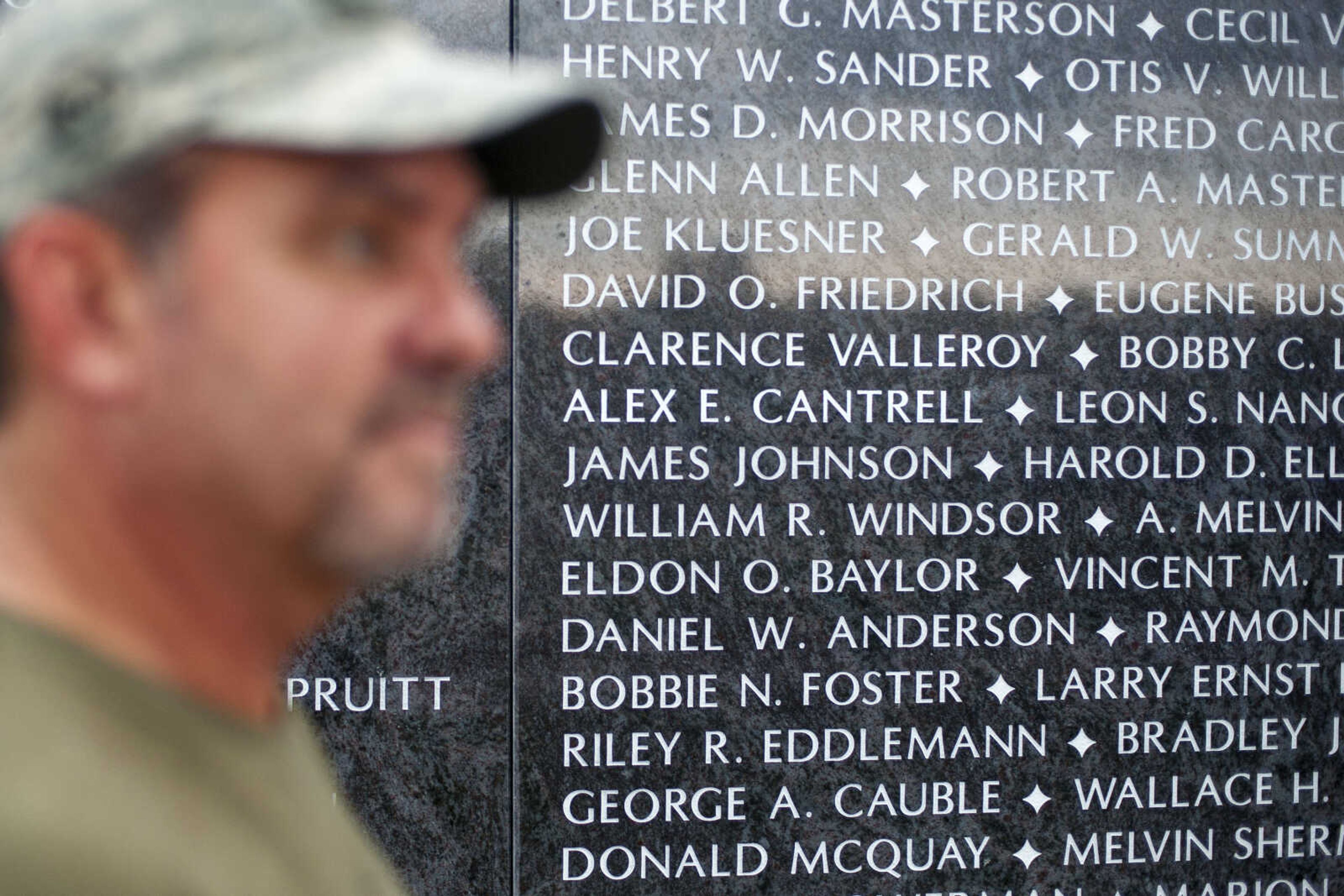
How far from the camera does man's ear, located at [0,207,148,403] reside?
691 millimetres

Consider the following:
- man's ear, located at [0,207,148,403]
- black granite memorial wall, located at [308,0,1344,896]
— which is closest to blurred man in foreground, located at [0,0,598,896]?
man's ear, located at [0,207,148,403]

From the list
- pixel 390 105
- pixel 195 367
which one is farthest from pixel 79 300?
pixel 390 105

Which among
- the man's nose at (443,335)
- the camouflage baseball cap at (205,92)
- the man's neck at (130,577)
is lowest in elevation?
the man's neck at (130,577)

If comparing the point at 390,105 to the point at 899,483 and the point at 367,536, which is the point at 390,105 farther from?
the point at 899,483

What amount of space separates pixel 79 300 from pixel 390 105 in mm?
158

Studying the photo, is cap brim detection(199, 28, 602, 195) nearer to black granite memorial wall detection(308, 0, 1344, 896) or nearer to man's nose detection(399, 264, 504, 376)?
man's nose detection(399, 264, 504, 376)

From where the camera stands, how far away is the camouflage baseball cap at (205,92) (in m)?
0.69

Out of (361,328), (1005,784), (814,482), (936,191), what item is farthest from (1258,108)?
(361,328)

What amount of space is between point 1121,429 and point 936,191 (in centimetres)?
87

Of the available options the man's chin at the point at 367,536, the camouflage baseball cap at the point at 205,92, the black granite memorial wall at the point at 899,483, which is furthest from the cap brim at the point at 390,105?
the black granite memorial wall at the point at 899,483

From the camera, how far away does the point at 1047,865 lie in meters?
4.63

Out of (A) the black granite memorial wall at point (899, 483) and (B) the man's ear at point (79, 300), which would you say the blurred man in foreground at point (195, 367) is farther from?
(A) the black granite memorial wall at point (899, 483)

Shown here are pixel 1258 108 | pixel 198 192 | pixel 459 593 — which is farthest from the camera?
pixel 1258 108

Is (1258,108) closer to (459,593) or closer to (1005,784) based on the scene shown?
(1005,784)
